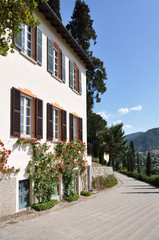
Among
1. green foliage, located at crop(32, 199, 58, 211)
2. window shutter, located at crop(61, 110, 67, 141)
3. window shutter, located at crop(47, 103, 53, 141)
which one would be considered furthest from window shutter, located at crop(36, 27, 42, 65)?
green foliage, located at crop(32, 199, 58, 211)

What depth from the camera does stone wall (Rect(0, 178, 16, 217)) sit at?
7602mm

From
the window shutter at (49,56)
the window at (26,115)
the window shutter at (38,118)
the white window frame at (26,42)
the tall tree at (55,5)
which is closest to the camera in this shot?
the window at (26,115)

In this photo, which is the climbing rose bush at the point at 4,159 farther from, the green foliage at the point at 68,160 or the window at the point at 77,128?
the window at the point at 77,128

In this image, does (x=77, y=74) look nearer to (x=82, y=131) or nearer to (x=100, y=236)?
(x=82, y=131)

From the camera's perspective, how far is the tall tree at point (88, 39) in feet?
83.0

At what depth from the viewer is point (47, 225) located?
24.0 feet

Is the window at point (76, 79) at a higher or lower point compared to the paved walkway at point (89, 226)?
higher

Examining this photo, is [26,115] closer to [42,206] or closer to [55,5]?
[42,206]

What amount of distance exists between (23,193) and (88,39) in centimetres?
2027

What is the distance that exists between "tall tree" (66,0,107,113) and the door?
1745cm

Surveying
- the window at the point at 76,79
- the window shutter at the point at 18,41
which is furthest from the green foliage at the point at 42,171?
the window at the point at 76,79

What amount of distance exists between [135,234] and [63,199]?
20.0 ft

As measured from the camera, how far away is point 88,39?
2536 cm

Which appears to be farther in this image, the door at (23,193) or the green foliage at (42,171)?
the green foliage at (42,171)
